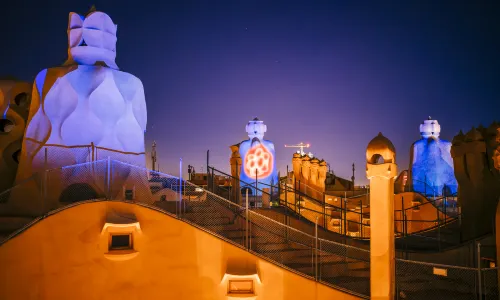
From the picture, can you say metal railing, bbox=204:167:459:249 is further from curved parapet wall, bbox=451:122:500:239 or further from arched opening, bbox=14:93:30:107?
arched opening, bbox=14:93:30:107

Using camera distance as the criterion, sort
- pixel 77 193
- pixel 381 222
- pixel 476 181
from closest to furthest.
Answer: pixel 381 222, pixel 77 193, pixel 476 181

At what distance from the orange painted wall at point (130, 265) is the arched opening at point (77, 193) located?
7.33ft

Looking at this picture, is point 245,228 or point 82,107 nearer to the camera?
point 245,228

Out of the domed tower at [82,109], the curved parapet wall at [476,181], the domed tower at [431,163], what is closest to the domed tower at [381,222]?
the curved parapet wall at [476,181]

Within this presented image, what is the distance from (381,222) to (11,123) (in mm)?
13198

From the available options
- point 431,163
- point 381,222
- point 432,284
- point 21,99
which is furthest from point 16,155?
point 431,163

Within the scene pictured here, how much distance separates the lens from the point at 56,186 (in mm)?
11445

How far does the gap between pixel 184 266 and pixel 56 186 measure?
3973 mm

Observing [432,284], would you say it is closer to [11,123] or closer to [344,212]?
[344,212]

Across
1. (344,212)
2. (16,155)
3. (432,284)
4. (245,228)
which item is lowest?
(432,284)

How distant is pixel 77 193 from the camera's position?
42.0ft

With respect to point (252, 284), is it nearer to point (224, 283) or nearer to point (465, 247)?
point (224, 283)

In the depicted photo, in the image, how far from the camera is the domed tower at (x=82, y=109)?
1346cm

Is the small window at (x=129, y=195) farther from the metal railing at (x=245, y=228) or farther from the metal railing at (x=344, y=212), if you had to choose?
the metal railing at (x=344, y=212)
